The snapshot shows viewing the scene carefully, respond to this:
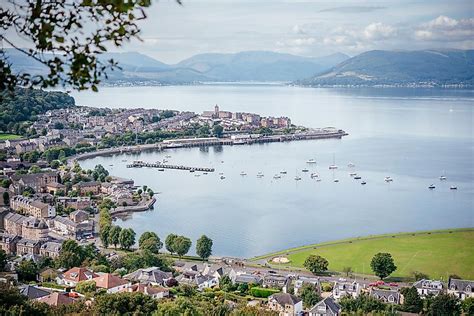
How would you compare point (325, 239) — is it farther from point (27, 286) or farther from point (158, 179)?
point (158, 179)

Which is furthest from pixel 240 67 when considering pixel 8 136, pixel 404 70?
pixel 8 136

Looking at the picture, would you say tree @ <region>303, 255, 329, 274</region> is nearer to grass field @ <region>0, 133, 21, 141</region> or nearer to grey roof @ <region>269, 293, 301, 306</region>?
grey roof @ <region>269, 293, 301, 306</region>

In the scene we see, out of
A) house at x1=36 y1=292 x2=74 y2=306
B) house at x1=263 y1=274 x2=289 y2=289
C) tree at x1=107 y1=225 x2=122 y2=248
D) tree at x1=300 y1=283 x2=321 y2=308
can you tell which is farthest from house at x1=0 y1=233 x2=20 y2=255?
tree at x1=300 y1=283 x2=321 y2=308

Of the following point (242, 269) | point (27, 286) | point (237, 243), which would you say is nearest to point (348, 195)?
point (237, 243)

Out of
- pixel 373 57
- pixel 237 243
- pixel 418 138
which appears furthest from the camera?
pixel 373 57

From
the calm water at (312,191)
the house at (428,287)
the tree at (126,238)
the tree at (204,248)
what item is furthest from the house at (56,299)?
the house at (428,287)

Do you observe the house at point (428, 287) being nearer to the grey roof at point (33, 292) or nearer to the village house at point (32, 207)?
the grey roof at point (33, 292)
